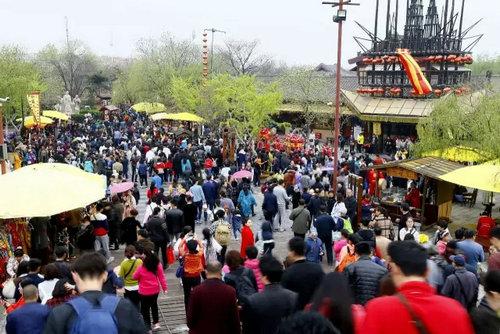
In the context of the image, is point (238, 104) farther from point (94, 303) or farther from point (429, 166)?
point (94, 303)

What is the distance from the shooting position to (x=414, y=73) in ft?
95.5

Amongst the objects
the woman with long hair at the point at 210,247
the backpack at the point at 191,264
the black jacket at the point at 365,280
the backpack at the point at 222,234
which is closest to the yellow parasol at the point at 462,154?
the backpack at the point at 222,234

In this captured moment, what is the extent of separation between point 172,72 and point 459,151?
104 feet

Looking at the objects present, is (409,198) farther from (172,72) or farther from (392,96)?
(172,72)

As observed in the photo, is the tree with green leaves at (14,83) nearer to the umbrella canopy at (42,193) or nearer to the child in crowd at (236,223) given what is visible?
the child in crowd at (236,223)

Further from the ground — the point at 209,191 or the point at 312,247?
the point at 312,247

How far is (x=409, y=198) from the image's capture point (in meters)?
15.7

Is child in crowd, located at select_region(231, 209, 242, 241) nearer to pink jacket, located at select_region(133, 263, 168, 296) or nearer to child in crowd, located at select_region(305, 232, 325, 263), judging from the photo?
child in crowd, located at select_region(305, 232, 325, 263)

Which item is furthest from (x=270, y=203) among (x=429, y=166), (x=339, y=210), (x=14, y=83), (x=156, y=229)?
(x=14, y=83)

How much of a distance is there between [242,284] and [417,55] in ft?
91.7

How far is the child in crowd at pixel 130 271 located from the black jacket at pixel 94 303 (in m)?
3.50

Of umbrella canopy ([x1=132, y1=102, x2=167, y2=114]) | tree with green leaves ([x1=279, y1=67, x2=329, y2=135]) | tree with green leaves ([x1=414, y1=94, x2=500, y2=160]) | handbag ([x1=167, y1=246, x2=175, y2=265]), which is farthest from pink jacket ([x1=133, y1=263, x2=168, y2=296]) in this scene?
umbrella canopy ([x1=132, y1=102, x2=167, y2=114])

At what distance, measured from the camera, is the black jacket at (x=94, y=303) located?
3.58m

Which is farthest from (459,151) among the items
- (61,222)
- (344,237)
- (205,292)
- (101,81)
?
(101,81)
